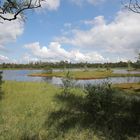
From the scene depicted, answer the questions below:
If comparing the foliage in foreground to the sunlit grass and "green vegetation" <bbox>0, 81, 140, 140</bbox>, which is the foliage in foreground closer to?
"green vegetation" <bbox>0, 81, 140, 140</bbox>

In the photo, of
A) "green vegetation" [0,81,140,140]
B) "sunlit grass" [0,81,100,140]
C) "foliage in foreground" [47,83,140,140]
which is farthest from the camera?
"foliage in foreground" [47,83,140,140]

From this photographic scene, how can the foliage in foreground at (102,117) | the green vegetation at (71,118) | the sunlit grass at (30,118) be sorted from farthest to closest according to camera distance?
the foliage in foreground at (102,117), the green vegetation at (71,118), the sunlit grass at (30,118)

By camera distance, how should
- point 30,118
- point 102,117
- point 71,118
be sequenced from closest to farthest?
point 102,117 < point 71,118 < point 30,118

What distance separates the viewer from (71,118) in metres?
16.5

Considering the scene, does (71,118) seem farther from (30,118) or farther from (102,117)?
(30,118)

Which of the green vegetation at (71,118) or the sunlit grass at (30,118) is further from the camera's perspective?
the green vegetation at (71,118)

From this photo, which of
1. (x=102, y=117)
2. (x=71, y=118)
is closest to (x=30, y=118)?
(x=71, y=118)

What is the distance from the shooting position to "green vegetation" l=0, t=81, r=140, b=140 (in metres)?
13.6

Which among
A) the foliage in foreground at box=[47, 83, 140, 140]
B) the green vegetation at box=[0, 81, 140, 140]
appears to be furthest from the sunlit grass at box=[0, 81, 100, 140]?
the foliage in foreground at box=[47, 83, 140, 140]

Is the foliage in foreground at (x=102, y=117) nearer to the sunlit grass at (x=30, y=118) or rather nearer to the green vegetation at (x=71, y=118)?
the green vegetation at (x=71, y=118)

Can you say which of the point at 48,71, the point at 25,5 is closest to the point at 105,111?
the point at 25,5

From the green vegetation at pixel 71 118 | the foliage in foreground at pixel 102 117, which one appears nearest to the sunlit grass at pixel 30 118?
the green vegetation at pixel 71 118

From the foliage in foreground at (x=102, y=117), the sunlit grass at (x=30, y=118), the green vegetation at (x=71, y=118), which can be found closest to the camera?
the sunlit grass at (x=30, y=118)

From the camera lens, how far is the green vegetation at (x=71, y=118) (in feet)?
44.8
